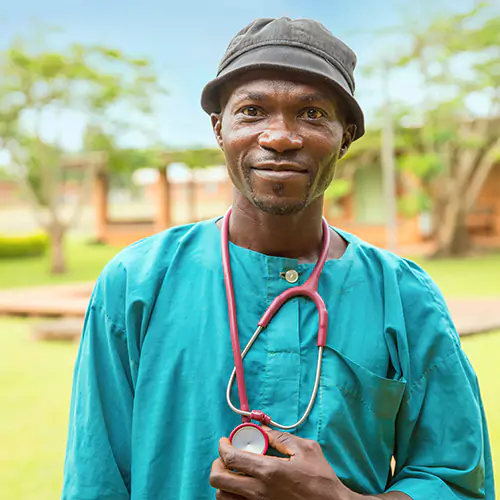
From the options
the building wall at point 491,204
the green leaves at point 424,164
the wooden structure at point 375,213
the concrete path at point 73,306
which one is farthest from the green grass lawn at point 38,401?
the building wall at point 491,204

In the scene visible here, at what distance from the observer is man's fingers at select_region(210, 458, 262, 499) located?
3.88 feet

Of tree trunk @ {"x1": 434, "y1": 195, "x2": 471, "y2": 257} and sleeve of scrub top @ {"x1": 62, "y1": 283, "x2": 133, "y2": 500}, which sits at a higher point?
tree trunk @ {"x1": 434, "y1": 195, "x2": 471, "y2": 257}

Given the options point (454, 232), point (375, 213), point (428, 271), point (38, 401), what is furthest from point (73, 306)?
point (375, 213)

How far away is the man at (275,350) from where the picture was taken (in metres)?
1.32

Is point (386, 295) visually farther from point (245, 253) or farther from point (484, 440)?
point (484, 440)

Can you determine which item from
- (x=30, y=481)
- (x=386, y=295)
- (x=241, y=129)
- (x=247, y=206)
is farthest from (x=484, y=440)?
(x=30, y=481)

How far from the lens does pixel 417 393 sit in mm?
1383

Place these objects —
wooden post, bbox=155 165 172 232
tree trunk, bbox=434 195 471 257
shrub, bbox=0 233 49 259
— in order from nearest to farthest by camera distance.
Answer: tree trunk, bbox=434 195 471 257 < shrub, bbox=0 233 49 259 < wooden post, bbox=155 165 172 232

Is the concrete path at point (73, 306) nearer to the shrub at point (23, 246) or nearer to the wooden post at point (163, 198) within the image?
the shrub at point (23, 246)

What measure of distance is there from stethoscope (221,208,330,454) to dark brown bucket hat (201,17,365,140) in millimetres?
345

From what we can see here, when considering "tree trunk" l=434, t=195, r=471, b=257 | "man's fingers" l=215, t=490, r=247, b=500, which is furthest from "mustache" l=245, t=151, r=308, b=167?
"tree trunk" l=434, t=195, r=471, b=257

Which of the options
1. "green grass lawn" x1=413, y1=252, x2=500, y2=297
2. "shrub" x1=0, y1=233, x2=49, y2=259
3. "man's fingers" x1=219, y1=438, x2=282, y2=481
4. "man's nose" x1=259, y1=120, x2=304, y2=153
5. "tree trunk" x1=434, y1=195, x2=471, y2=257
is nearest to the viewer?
"man's fingers" x1=219, y1=438, x2=282, y2=481

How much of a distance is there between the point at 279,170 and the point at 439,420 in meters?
0.61

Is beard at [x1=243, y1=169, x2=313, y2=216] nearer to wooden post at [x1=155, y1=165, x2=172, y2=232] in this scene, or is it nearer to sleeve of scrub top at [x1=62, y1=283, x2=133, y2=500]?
sleeve of scrub top at [x1=62, y1=283, x2=133, y2=500]
